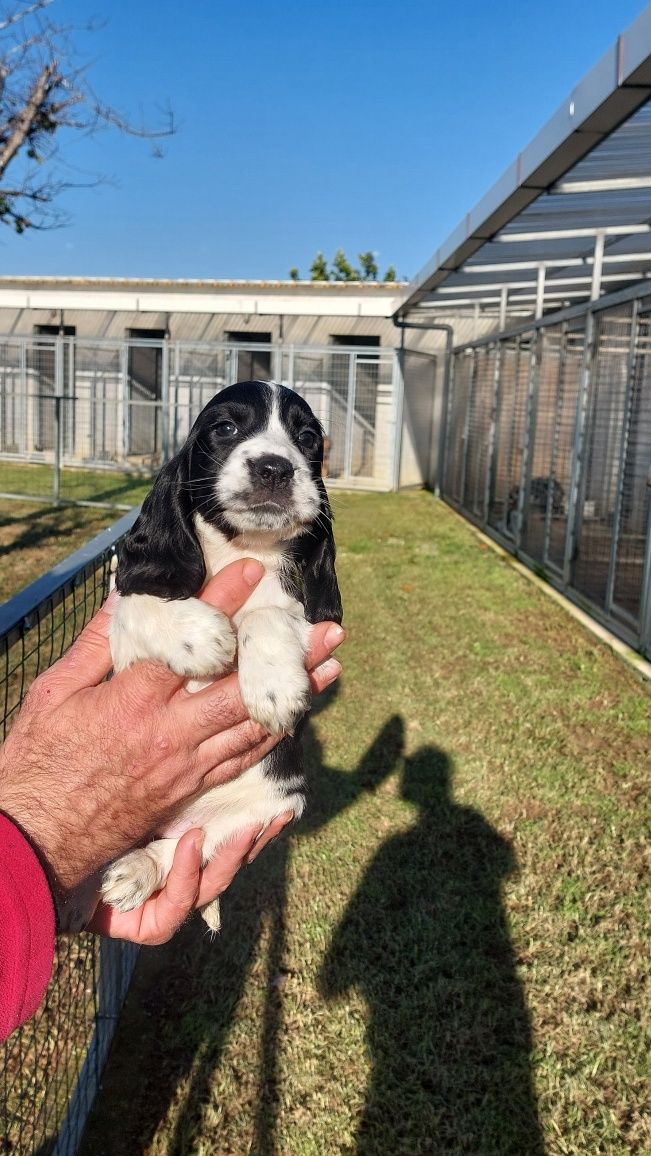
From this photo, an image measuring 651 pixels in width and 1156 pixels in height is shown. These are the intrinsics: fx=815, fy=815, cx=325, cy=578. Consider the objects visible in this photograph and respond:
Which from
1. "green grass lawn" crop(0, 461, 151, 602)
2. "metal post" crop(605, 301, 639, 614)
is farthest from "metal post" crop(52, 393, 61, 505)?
"metal post" crop(605, 301, 639, 614)

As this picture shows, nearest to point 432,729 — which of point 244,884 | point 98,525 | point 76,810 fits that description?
point 244,884

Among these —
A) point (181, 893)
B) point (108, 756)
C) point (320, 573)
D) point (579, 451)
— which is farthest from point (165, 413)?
point (108, 756)

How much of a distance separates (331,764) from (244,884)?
141 cm

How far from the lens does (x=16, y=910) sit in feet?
4.28

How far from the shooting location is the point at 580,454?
9.66 metres

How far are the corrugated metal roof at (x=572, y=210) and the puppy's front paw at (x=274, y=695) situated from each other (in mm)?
4677

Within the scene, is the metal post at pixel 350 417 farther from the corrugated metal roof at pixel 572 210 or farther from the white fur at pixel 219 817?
the white fur at pixel 219 817

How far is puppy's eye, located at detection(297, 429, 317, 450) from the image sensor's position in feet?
8.39

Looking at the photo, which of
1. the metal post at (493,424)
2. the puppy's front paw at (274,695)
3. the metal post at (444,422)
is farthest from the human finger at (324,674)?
the metal post at (444,422)

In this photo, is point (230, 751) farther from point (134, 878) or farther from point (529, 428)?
point (529, 428)

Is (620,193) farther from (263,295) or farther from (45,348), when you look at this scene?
(45,348)

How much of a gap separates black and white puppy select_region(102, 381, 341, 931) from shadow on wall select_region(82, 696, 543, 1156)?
1047 millimetres

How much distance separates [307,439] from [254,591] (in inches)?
23.4

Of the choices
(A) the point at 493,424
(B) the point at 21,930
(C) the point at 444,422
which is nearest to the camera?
(B) the point at 21,930
